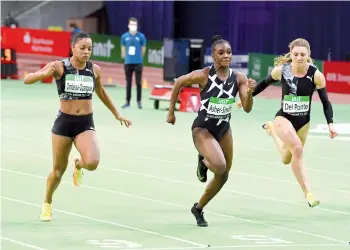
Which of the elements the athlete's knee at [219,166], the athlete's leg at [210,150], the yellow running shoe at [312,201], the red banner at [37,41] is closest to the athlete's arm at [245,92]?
the athlete's leg at [210,150]

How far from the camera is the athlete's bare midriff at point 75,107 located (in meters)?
12.0

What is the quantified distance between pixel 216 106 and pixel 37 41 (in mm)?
36271

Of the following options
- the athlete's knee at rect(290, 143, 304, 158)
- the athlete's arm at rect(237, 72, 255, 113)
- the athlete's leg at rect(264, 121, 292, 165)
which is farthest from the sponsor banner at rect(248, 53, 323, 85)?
the athlete's arm at rect(237, 72, 255, 113)

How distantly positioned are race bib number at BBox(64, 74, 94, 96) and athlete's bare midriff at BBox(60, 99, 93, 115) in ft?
0.40

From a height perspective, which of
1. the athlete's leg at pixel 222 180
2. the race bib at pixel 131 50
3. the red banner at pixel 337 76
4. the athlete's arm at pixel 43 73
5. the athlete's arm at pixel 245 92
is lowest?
the red banner at pixel 337 76

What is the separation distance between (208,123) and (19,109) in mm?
15159

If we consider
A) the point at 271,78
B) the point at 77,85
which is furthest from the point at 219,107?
the point at 77,85

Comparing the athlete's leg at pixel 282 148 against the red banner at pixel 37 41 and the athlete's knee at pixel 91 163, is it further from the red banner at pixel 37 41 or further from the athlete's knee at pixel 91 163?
the red banner at pixel 37 41

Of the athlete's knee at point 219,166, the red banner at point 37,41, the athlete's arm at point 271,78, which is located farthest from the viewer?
the red banner at point 37,41

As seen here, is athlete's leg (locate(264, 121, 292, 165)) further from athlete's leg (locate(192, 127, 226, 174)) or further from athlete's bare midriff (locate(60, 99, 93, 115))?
athlete's bare midriff (locate(60, 99, 93, 115))

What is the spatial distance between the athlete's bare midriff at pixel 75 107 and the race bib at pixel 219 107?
52.0 inches

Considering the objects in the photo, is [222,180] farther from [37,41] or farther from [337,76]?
[37,41]

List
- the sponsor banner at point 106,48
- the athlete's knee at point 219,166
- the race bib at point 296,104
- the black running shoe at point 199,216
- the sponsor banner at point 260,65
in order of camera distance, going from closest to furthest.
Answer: the athlete's knee at point 219,166 → the black running shoe at point 199,216 → the race bib at point 296,104 → the sponsor banner at point 260,65 → the sponsor banner at point 106,48

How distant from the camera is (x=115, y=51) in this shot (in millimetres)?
46312
